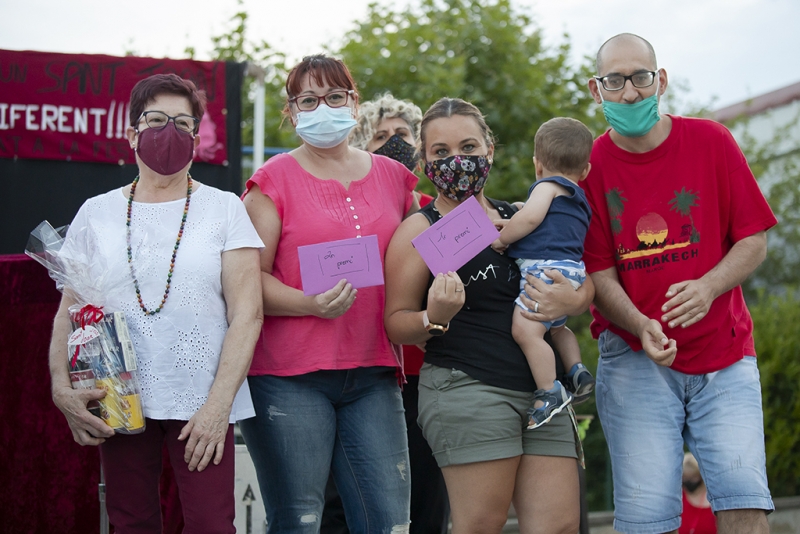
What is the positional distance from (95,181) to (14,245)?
28.7 inches

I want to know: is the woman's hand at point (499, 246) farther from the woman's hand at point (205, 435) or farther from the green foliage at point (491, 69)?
the green foliage at point (491, 69)

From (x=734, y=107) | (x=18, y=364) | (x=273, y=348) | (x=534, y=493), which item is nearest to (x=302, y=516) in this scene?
(x=273, y=348)

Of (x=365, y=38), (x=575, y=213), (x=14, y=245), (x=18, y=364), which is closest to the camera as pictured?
(x=575, y=213)

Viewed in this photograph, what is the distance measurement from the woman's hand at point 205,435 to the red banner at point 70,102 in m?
3.40

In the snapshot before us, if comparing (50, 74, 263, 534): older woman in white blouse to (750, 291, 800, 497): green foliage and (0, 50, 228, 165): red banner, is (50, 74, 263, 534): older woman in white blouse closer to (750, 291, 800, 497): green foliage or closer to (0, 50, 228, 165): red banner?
(0, 50, 228, 165): red banner

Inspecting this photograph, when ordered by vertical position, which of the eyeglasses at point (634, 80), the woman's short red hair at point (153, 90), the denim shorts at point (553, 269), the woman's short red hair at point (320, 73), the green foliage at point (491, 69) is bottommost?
the denim shorts at point (553, 269)

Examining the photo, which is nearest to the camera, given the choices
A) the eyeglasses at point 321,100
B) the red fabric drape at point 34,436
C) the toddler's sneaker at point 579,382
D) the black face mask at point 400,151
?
the toddler's sneaker at point 579,382

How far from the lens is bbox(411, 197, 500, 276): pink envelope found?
2760 mm

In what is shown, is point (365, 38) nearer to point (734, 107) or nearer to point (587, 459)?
point (587, 459)

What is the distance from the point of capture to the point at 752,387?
3.06 meters

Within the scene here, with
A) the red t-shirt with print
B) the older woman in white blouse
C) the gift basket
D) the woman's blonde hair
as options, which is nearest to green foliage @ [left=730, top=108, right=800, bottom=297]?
the woman's blonde hair

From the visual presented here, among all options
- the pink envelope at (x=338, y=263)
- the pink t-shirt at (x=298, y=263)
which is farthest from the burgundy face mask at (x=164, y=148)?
the pink envelope at (x=338, y=263)

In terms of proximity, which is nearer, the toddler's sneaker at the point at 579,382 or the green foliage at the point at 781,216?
the toddler's sneaker at the point at 579,382

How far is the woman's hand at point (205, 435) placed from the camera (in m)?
2.63
